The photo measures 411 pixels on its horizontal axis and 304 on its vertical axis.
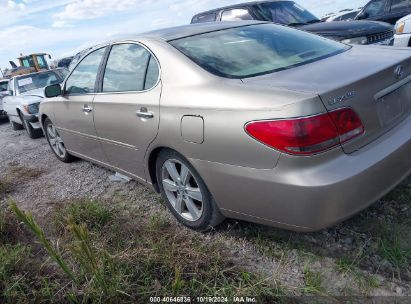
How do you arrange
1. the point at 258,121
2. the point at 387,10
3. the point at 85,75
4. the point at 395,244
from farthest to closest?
the point at 387,10, the point at 85,75, the point at 395,244, the point at 258,121

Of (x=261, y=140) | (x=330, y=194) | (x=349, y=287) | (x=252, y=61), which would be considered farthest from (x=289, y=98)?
(x=349, y=287)

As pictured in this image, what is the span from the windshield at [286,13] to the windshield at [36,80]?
4979 mm

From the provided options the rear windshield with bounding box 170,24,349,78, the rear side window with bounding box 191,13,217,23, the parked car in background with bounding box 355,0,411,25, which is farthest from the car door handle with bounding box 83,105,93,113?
the parked car in background with bounding box 355,0,411,25

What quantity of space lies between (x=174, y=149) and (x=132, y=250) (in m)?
0.75

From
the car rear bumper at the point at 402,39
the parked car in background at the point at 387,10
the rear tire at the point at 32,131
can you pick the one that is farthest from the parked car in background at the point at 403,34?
the rear tire at the point at 32,131

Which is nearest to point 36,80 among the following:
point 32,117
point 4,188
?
point 32,117

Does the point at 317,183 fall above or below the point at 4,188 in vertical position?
above

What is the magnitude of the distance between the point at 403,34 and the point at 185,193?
20.6 feet

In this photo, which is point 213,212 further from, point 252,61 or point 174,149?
point 252,61

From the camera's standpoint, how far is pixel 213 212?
8.84 ft

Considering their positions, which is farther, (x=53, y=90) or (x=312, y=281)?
(x=53, y=90)

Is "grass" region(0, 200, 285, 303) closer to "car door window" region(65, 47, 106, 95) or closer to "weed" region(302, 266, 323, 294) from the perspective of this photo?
"weed" region(302, 266, 323, 294)

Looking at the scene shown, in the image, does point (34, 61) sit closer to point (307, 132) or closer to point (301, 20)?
point (301, 20)

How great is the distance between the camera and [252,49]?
A: 2.88m
